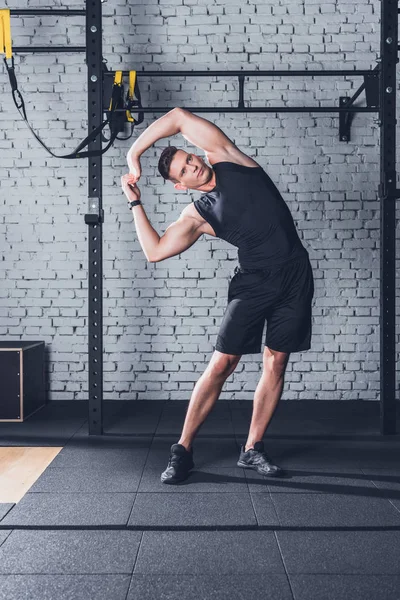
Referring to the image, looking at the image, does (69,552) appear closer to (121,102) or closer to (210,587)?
(210,587)

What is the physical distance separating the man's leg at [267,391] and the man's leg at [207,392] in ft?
0.60

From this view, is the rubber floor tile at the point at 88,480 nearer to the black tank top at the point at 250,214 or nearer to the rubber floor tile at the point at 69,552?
the rubber floor tile at the point at 69,552

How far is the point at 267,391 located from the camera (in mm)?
2748

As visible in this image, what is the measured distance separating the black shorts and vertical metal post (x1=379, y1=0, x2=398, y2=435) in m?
0.89

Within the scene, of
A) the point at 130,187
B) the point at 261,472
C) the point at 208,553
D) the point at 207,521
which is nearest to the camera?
the point at 208,553

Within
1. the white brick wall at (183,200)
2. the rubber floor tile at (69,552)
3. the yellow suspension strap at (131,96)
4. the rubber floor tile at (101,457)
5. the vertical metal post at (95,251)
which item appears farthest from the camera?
the white brick wall at (183,200)

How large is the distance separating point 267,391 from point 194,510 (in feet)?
2.46

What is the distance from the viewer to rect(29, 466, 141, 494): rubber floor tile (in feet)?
7.98

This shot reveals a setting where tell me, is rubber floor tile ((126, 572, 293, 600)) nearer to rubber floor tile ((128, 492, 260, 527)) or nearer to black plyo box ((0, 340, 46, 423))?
rubber floor tile ((128, 492, 260, 527))

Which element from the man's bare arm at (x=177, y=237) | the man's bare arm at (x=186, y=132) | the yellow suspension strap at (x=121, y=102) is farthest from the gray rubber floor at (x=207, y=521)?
the yellow suspension strap at (x=121, y=102)

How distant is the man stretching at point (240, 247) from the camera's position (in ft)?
8.55

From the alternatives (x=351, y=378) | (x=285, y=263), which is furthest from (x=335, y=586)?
(x=351, y=378)

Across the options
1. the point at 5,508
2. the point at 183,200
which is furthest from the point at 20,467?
the point at 183,200

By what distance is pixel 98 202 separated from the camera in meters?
3.34
